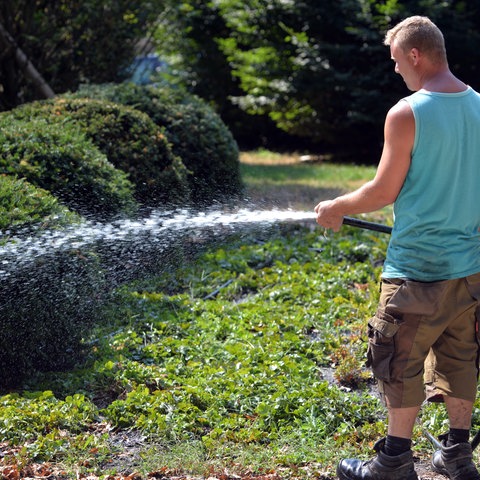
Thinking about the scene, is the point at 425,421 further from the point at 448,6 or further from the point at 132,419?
the point at 448,6

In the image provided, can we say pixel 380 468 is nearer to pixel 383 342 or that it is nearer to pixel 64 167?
pixel 383 342

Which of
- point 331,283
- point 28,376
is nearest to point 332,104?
point 331,283

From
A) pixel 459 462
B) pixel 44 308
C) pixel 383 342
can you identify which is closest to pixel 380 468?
pixel 459 462

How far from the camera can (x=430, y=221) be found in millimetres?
3111

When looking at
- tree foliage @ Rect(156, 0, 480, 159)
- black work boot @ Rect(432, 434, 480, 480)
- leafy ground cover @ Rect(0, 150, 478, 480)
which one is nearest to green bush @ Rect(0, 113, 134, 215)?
leafy ground cover @ Rect(0, 150, 478, 480)

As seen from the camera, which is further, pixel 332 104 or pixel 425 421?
pixel 332 104

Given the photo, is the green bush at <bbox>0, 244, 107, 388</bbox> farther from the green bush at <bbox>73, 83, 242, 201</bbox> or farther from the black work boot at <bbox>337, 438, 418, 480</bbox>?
the green bush at <bbox>73, 83, 242, 201</bbox>

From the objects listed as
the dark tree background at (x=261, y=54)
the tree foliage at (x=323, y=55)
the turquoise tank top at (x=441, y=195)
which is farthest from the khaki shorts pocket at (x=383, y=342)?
the tree foliage at (x=323, y=55)

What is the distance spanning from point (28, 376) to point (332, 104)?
10.1 m

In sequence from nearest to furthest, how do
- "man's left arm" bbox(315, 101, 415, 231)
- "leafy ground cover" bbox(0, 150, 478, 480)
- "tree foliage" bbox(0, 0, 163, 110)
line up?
1. "man's left arm" bbox(315, 101, 415, 231)
2. "leafy ground cover" bbox(0, 150, 478, 480)
3. "tree foliage" bbox(0, 0, 163, 110)

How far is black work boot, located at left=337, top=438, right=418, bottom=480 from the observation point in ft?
10.7

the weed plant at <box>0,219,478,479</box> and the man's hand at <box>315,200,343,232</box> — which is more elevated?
the man's hand at <box>315,200,343,232</box>

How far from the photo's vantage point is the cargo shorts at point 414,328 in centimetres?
316

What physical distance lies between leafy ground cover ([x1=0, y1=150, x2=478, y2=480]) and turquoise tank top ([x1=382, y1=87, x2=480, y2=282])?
99 centimetres
